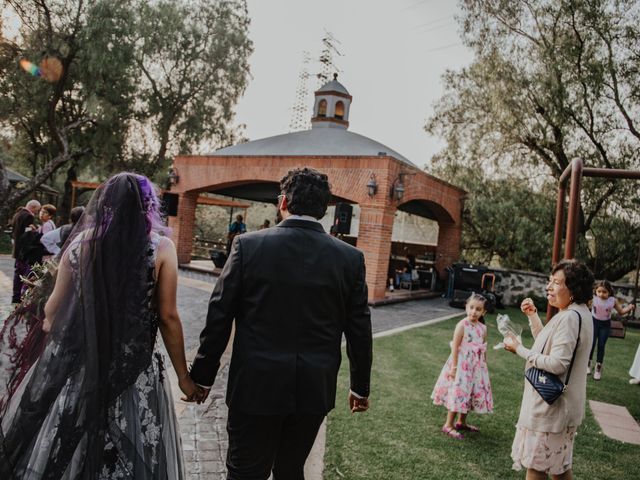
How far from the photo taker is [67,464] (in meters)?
Result: 1.84

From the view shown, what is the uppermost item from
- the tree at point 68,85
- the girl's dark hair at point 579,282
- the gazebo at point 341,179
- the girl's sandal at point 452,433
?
the tree at point 68,85

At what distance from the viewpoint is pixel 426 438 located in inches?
165

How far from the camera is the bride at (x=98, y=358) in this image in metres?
1.85

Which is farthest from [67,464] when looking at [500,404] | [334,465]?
[500,404]

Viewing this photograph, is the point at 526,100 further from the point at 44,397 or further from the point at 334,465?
the point at 44,397

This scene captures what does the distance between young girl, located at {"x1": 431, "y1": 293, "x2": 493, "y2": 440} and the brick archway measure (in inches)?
317

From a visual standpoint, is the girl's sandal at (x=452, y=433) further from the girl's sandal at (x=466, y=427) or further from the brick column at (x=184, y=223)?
the brick column at (x=184, y=223)

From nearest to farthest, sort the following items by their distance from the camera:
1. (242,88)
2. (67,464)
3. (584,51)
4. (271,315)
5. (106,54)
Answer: (67,464) < (271,315) < (584,51) < (106,54) < (242,88)

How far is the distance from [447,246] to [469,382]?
47.0ft

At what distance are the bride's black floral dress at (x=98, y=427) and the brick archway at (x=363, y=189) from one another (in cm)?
1077

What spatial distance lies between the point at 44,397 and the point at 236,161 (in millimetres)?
14138

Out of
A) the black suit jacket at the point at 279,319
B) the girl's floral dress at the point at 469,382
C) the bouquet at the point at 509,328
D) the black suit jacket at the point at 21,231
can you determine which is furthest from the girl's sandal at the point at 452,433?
the black suit jacket at the point at 21,231

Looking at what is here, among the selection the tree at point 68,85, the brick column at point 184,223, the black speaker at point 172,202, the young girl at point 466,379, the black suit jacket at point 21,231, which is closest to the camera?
the young girl at point 466,379

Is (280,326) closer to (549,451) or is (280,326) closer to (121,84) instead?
(549,451)
